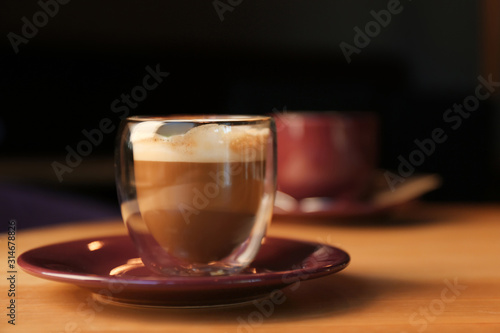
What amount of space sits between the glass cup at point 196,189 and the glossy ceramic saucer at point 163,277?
3 centimetres

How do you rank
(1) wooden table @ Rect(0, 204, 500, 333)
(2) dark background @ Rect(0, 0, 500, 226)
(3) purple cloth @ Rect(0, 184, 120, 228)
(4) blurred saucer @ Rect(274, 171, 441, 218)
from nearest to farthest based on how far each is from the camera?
(1) wooden table @ Rect(0, 204, 500, 333) → (4) blurred saucer @ Rect(274, 171, 441, 218) → (3) purple cloth @ Rect(0, 184, 120, 228) → (2) dark background @ Rect(0, 0, 500, 226)

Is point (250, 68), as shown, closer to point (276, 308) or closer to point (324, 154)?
point (324, 154)

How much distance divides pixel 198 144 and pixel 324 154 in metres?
0.41

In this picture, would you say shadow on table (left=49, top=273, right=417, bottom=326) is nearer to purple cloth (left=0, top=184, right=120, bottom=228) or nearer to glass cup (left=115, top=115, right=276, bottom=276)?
glass cup (left=115, top=115, right=276, bottom=276)

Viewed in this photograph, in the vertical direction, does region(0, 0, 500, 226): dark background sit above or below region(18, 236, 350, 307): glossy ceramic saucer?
above

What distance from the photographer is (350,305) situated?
439mm

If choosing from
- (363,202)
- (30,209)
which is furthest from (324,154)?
(30,209)

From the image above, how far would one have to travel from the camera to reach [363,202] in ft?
2.87

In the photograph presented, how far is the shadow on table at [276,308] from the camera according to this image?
403 millimetres

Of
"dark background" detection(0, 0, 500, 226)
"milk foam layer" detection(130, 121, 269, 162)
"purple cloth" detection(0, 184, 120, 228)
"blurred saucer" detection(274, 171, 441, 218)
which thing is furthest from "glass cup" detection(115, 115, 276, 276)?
"dark background" detection(0, 0, 500, 226)

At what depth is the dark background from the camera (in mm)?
2350

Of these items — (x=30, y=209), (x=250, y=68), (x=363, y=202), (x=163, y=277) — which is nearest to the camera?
(x=163, y=277)

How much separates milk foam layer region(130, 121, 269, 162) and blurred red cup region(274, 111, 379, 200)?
1.24ft

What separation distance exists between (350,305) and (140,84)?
2.13 m
